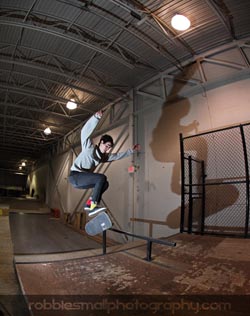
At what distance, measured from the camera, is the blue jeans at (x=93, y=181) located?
372 cm

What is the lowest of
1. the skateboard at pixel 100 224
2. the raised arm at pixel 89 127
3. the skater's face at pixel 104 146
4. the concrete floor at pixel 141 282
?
the concrete floor at pixel 141 282

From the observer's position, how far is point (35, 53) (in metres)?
6.37

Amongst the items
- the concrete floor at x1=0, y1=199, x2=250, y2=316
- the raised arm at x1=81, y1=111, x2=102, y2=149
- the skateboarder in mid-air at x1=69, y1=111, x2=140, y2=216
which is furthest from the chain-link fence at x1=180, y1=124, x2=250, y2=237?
the raised arm at x1=81, y1=111, x2=102, y2=149

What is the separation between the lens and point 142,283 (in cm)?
234

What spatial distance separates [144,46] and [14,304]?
6.18 metres

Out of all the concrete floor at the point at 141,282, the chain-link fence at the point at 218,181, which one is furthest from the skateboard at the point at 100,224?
the chain-link fence at the point at 218,181

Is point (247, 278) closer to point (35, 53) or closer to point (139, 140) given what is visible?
point (139, 140)

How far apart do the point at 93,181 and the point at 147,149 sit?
154 inches

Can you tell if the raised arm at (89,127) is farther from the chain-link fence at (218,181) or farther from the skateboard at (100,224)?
the chain-link fence at (218,181)

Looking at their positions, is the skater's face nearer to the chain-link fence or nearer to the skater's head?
the skater's head

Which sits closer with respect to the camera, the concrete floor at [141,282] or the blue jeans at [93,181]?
the concrete floor at [141,282]

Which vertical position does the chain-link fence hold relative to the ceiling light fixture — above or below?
below

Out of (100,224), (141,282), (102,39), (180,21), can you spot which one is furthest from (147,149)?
(141,282)

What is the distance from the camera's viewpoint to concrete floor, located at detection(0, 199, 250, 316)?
1841 millimetres
